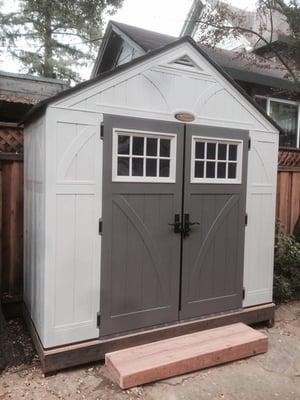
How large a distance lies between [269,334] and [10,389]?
2.61 meters

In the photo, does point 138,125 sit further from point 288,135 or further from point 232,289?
point 288,135

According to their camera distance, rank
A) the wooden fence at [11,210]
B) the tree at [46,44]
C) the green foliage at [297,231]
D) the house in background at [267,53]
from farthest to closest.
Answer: the tree at [46,44]
the house in background at [267,53]
the green foliage at [297,231]
the wooden fence at [11,210]

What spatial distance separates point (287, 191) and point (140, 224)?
3.08 m

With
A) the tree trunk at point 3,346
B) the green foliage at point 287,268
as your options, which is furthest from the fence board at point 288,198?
the tree trunk at point 3,346

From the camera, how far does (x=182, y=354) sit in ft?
9.83

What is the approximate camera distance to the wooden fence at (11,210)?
369 cm

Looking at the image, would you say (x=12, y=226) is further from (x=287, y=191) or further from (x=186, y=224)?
(x=287, y=191)

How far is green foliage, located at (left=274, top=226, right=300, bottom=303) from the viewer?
456cm

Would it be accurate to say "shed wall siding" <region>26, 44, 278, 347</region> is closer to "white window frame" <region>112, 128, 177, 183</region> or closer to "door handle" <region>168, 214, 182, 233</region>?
"white window frame" <region>112, 128, 177, 183</region>

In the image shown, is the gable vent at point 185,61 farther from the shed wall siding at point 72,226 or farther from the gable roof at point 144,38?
the shed wall siding at point 72,226

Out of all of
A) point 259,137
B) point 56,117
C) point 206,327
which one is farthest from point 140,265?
point 259,137

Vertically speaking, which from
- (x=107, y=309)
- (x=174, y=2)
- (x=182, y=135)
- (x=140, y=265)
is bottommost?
(x=107, y=309)

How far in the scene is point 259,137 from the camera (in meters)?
3.71

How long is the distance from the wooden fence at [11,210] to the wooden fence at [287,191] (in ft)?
12.0
